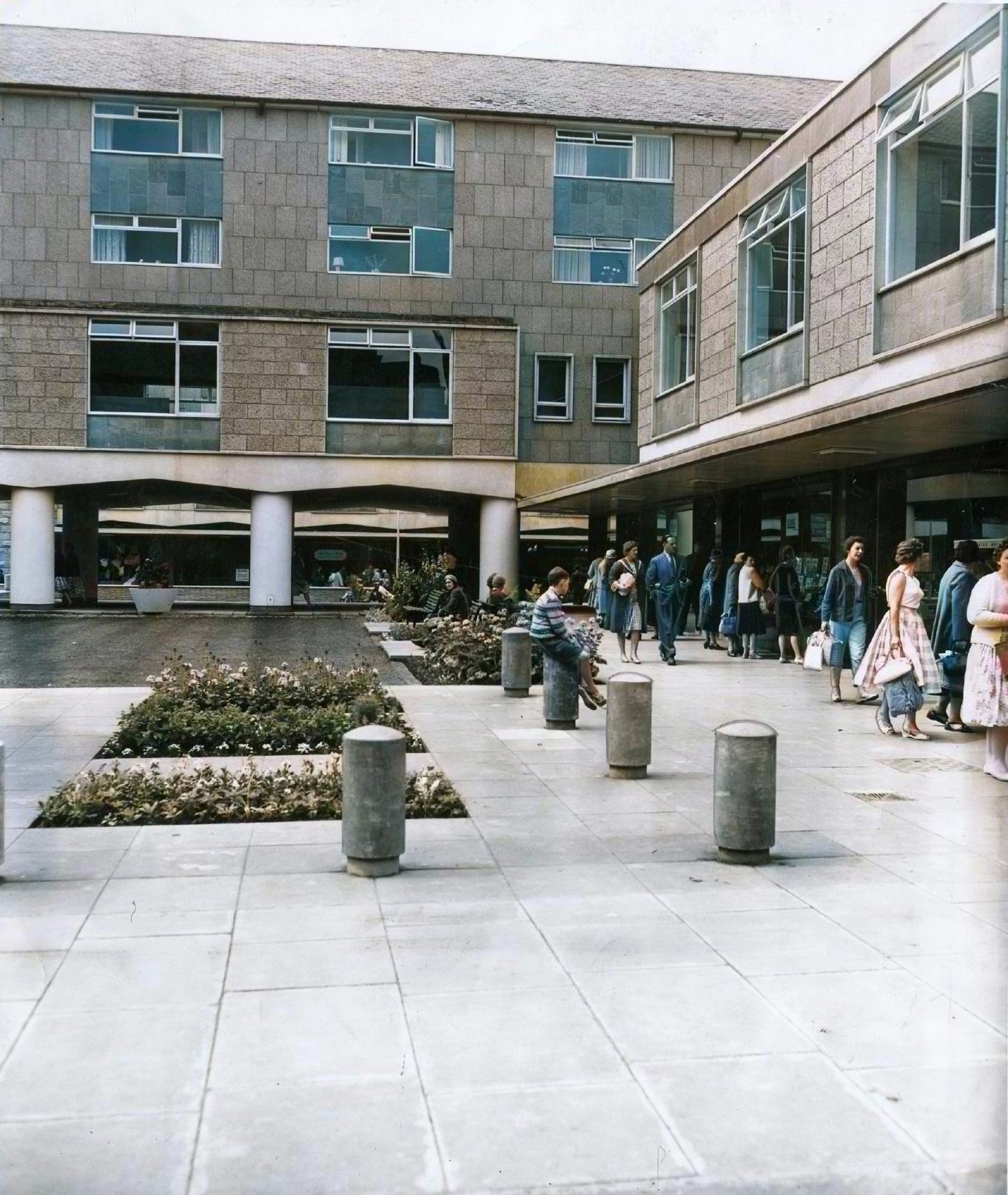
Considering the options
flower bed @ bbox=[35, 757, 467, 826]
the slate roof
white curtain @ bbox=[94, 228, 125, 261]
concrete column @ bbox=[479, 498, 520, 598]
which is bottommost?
flower bed @ bbox=[35, 757, 467, 826]

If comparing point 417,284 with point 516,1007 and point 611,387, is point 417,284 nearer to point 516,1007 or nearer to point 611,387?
point 611,387

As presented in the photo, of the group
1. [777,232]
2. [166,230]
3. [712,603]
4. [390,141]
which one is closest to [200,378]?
[166,230]

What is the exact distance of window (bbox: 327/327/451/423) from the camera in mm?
31312

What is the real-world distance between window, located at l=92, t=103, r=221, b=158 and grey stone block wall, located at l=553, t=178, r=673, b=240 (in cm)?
879

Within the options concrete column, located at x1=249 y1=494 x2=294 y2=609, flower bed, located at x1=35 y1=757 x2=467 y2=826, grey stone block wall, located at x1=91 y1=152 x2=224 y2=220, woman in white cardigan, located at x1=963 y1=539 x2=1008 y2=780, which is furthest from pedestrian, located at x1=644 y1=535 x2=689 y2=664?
concrete column, located at x1=249 y1=494 x2=294 y2=609

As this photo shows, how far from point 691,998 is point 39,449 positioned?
16.4m

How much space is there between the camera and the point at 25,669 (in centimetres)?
1684

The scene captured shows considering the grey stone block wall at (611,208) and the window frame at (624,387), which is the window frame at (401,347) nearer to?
the window frame at (624,387)

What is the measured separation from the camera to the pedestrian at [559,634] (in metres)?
11.0

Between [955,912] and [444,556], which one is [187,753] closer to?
[955,912]

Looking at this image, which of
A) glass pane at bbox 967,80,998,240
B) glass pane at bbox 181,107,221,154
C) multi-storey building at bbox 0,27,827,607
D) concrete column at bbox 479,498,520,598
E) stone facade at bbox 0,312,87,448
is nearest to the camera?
glass pane at bbox 967,80,998,240

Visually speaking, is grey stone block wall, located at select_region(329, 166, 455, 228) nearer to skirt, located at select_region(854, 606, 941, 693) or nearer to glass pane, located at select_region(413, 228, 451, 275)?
glass pane, located at select_region(413, 228, 451, 275)

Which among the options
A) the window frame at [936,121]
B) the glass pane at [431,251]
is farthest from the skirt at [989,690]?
the glass pane at [431,251]

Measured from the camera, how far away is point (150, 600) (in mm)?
30234
